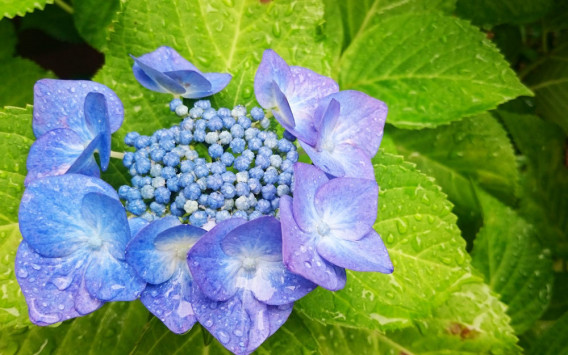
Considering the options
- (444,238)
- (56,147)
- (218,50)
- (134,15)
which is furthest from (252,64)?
(444,238)

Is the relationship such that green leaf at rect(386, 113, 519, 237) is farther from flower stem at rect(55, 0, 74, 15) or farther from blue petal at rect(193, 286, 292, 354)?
flower stem at rect(55, 0, 74, 15)

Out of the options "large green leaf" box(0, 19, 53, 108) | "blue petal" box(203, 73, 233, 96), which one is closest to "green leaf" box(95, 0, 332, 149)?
"blue petal" box(203, 73, 233, 96)

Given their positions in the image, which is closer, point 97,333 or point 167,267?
point 167,267

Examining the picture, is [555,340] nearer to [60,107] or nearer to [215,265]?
[215,265]

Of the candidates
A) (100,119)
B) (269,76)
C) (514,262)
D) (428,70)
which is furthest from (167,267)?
(514,262)

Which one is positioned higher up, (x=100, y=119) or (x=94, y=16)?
(x=100, y=119)
